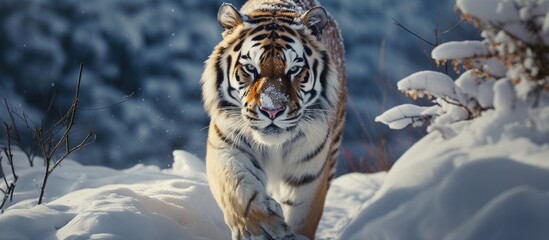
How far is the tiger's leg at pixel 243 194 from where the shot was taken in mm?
2932

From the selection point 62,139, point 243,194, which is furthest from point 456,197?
point 62,139

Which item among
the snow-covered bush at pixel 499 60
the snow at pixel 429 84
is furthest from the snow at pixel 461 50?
the snow at pixel 429 84

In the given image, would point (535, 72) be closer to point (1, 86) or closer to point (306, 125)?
point (306, 125)

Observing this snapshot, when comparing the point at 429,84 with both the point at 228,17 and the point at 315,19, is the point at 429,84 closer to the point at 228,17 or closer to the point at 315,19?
the point at 315,19

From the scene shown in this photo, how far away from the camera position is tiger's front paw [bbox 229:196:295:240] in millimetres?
2904

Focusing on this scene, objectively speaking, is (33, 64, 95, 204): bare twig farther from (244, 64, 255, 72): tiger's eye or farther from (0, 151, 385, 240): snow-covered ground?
(244, 64, 255, 72): tiger's eye

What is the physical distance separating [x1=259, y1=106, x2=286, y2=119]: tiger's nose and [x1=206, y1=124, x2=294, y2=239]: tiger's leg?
367 mm

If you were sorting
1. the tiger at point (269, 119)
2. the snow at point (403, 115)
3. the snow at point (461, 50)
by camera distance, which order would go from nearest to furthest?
the snow at point (461, 50) → the snow at point (403, 115) → the tiger at point (269, 119)

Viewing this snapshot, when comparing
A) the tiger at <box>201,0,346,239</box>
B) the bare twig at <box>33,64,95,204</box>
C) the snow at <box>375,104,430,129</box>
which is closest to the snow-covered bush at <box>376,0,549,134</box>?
the snow at <box>375,104,430,129</box>

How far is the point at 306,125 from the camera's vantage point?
3422 mm

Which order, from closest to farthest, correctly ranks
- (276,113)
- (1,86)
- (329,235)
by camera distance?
(276,113) → (329,235) → (1,86)

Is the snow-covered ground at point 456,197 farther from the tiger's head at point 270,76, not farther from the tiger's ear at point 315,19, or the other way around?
the tiger's ear at point 315,19

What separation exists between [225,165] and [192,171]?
3.53m

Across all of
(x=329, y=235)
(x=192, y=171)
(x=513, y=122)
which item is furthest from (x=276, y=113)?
(x=192, y=171)
